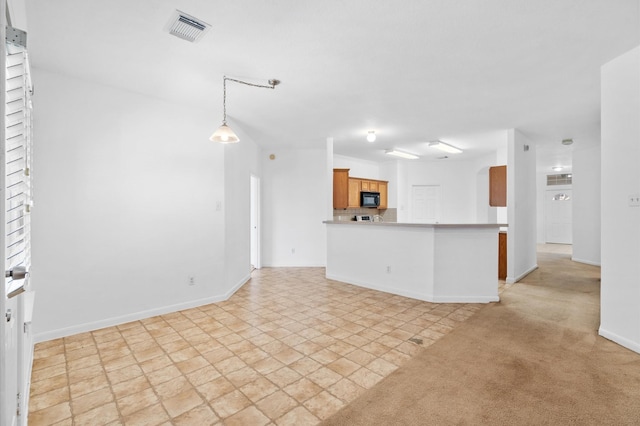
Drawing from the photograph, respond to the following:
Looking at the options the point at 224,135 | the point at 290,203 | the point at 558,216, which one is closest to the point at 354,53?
the point at 224,135

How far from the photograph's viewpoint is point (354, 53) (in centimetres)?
268

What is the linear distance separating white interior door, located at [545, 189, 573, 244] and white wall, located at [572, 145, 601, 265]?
4.10 metres

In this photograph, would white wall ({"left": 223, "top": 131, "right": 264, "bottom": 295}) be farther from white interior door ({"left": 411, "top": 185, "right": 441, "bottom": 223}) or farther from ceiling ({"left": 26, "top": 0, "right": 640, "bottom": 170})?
white interior door ({"left": 411, "top": 185, "right": 441, "bottom": 223})

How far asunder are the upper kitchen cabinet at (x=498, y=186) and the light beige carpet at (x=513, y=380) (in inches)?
111

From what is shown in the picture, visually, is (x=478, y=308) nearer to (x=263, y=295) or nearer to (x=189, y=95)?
(x=263, y=295)

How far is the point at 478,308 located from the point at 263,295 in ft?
9.62

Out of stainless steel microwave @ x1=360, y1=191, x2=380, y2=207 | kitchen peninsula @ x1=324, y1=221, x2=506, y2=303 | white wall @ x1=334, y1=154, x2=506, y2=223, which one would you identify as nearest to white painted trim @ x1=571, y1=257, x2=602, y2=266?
white wall @ x1=334, y1=154, x2=506, y2=223

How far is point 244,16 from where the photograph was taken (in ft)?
7.07

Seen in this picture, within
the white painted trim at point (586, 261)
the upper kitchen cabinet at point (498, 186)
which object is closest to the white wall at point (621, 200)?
the upper kitchen cabinet at point (498, 186)

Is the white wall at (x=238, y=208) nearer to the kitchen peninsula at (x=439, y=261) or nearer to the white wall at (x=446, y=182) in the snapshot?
the kitchen peninsula at (x=439, y=261)

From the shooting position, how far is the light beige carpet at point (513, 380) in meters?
1.85

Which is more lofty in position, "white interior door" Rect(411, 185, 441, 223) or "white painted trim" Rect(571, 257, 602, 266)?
"white interior door" Rect(411, 185, 441, 223)

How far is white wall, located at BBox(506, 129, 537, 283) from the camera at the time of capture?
17.1 feet

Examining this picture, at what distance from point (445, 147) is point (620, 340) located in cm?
456
